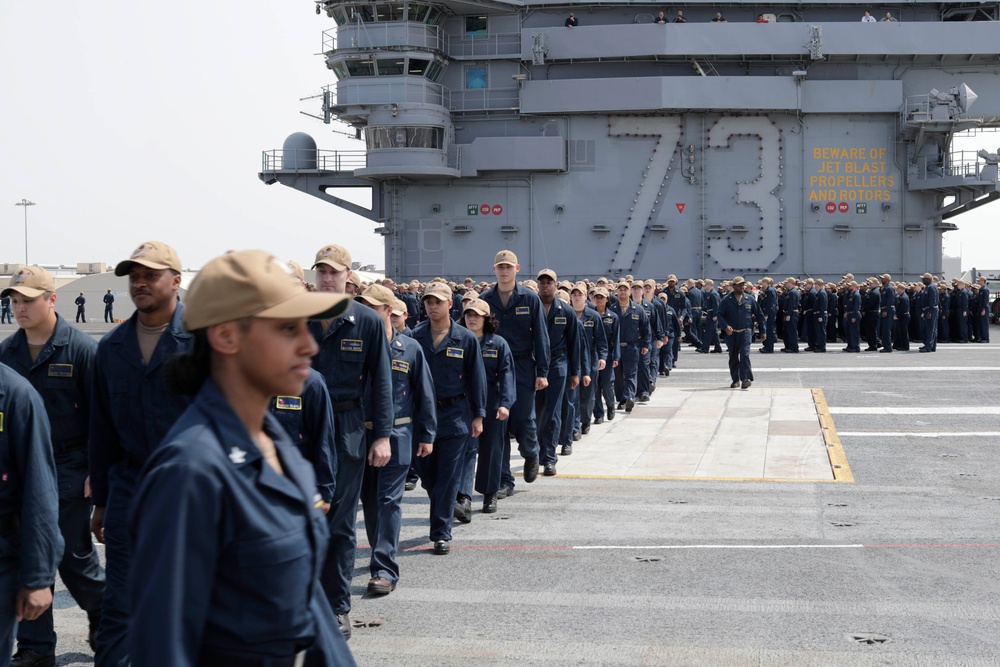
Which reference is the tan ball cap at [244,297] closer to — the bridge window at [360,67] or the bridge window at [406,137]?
the bridge window at [406,137]

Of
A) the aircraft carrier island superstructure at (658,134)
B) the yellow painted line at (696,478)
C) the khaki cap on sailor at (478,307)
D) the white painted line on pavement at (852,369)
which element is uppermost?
the aircraft carrier island superstructure at (658,134)

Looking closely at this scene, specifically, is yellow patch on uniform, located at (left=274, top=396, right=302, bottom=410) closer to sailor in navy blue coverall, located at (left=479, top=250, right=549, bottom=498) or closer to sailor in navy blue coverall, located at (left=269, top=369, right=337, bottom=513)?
sailor in navy blue coverall, located at (left=269, top=369, right=337, bottom=513)

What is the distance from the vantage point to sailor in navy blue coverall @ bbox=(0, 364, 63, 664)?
4234 millimetres

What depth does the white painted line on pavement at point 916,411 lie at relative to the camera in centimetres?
1612

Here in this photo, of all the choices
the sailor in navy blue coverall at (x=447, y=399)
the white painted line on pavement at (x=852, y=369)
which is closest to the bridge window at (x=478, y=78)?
the white painted line on pavement at (x=852, y=369)

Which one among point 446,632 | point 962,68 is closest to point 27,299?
point 446,632

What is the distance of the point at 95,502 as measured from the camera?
528 cm

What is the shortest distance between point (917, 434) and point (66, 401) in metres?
11.1

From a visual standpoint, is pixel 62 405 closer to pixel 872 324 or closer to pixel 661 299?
pixel 661 299

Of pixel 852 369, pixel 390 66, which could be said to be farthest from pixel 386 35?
pixel 852 369

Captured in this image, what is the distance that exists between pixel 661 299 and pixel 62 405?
1642 cm

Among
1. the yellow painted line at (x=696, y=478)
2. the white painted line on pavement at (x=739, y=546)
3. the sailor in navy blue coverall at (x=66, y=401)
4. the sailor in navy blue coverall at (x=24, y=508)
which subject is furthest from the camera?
the yellow painted line at (x=696, y=478)

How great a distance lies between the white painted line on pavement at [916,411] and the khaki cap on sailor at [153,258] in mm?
12744

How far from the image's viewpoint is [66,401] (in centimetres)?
596
